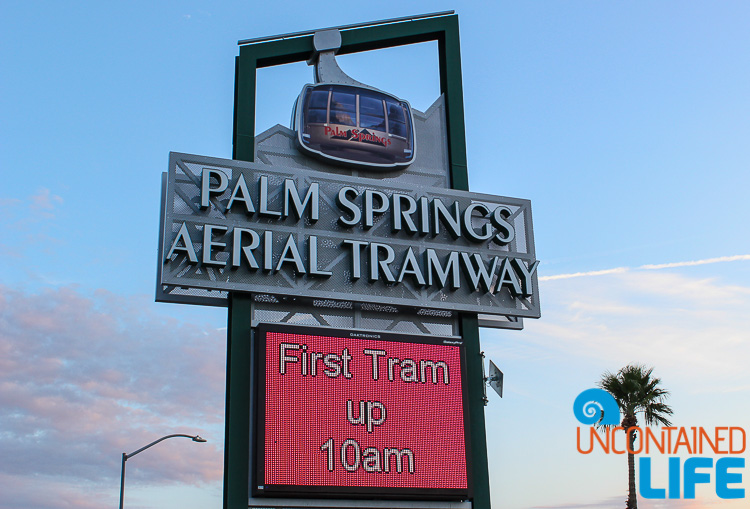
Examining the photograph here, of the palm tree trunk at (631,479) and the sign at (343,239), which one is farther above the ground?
the sign at (343,239)

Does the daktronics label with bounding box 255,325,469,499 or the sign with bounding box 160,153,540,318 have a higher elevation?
the sign with bounding box 160,153,540,318

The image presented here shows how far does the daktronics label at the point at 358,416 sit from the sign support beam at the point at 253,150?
2.21 feet

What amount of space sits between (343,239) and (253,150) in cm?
263

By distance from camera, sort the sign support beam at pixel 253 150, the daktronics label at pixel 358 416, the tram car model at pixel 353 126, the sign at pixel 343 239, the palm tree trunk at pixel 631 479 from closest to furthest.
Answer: the daktronics label at pixel 358 416, the sign support beam at pixel 253 150, the sign at pixel 343 239, the tram car model at pixel 353 126, the palm tree trunk at pixel 631 479

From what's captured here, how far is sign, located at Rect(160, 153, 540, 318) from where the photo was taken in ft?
57.0

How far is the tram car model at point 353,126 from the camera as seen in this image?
19.5m

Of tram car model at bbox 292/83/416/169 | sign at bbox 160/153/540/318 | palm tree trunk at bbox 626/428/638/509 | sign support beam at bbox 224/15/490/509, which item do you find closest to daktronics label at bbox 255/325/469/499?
sign support beam at bbox 224/15/490/509

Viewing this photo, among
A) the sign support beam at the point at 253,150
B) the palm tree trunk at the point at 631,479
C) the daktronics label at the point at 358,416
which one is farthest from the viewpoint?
the palm tree trunk at the point at 631,479

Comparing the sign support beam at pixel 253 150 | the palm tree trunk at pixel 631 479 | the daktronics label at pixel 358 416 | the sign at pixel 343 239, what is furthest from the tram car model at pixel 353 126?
the palm tree trunk at pixel 631 479

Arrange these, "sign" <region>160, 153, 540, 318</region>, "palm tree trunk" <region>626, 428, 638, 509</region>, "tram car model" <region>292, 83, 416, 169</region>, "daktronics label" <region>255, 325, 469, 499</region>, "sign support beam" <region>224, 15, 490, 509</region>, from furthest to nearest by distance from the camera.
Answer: "palm tree trunk" <region>626, 428, 638, 509</region>, "tram car model" <region>292, 83, 416, 169</region>, "sign" <region>160, 153, 540, 318</region>, "sign support beam" <region>224, 15, 490, 509</region>, "daktronics label" <region>255, 325, 469, 499</region>

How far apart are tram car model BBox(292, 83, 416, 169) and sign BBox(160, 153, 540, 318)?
0.72 metres

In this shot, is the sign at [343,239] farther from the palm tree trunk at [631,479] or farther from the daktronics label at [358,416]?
the palm tree trunk at [631,479]

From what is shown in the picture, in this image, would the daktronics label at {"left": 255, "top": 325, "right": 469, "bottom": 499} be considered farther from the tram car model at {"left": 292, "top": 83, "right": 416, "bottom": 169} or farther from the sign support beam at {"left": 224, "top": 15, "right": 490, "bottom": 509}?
the tram car model at {"left": 292, "top": 83, "right": 416, "bottom": 169}

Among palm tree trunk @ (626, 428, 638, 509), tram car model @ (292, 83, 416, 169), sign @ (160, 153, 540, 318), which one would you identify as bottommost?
palm tree trunk @ (626, 428, 638, 509)
